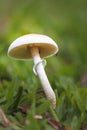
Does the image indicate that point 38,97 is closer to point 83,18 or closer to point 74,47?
point 74,47

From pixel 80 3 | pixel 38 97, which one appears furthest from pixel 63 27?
pixel 38 97

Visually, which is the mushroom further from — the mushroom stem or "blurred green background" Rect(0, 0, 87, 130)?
"blurred green background" Rect(0, 0, 87, 130)

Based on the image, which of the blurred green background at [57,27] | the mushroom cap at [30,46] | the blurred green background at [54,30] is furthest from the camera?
the blurred green background at [57,27]

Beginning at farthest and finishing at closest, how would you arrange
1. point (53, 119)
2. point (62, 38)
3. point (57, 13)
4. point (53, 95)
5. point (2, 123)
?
point (57, 13), point (62, 38), point (53, 95), point (53, 119), point (2, 123)

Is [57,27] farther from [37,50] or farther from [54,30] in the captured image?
[37,50]

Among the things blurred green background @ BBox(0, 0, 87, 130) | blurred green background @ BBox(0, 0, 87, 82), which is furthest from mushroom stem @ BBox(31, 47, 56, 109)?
blurred green background @ BBox(0, 0, 87, 82)

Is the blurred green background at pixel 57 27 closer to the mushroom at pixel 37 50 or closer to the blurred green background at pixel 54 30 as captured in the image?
the blurred green background at pixel 54 30

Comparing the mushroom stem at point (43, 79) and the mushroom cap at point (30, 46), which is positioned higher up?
the mushroom cap at point (30, 46)

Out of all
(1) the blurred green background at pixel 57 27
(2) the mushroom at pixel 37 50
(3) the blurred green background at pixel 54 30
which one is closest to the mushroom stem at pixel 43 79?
(2) the mushroom at pixel 37 50
